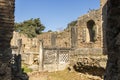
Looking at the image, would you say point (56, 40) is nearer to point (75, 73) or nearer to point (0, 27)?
point (75, 73)

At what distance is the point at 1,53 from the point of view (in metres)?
6.32

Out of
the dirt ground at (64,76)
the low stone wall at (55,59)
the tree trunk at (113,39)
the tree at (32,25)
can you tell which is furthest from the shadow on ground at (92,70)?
the tree at (32,25)

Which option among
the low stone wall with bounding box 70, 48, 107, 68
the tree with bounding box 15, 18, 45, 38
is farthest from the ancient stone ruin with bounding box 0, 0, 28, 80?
the tree with bounding box 15, 18, 45, 38

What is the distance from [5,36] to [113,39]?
13.0ft

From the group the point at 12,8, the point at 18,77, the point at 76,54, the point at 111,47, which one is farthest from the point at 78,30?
the point at 111,47

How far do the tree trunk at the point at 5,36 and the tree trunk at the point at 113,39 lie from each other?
3820 millimetres

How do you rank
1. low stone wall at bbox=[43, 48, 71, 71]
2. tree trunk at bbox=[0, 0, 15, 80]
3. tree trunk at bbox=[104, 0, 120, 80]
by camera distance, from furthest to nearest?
1. low stone wall at bbox=[43, 48, 71, 71]
2. tree trunk at bbox=[0, 0, 15, 80]
3. tree trunk at bbox=[104, 0, 120, 80]

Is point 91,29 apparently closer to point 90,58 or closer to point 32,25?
point 90,58

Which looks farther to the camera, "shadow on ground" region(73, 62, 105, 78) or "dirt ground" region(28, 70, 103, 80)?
"dirt ground" region(28, 70, 103, 80)

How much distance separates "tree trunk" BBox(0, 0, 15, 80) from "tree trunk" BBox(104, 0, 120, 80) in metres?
3.82

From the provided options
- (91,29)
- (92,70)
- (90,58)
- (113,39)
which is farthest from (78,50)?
(113,39)

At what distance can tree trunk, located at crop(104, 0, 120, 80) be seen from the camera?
2706 millimetres

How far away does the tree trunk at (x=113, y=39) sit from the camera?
2.71 m

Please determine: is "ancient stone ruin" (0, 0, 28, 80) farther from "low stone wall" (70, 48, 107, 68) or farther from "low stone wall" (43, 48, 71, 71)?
"low stone wall" (43, 48, 71, 71)
